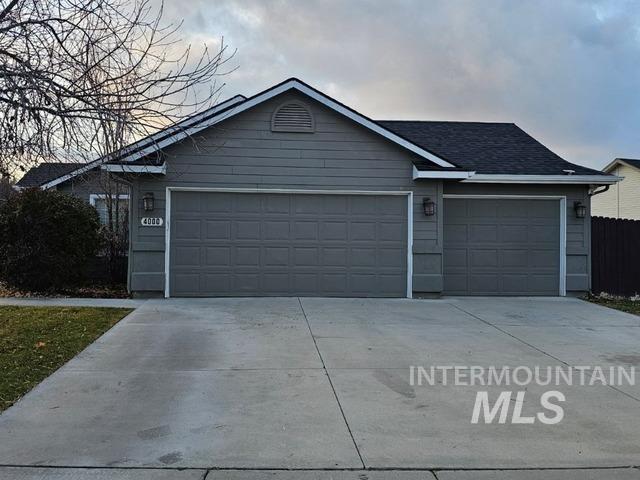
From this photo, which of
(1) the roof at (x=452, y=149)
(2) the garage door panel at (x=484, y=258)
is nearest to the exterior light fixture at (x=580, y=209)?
(1) the roof at (x=452, y=149)

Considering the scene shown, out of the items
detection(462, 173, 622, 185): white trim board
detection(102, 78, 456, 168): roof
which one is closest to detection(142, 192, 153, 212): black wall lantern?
detection(102, 78, 456, 168): roof

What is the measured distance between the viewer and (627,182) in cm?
2738

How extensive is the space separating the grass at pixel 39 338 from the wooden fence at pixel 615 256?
1076 cm

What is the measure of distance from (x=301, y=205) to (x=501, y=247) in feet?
15.5

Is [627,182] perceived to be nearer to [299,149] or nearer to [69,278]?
[299,149]

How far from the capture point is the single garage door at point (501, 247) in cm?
1270

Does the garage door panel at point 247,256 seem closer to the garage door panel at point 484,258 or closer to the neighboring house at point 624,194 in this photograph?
the garage door panel at point 484,258

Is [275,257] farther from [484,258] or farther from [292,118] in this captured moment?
[484,258]

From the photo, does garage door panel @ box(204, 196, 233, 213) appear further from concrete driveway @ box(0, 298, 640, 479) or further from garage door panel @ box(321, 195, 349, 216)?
concrete driveway @ box(0, 298, 640, 479)

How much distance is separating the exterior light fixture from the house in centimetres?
67

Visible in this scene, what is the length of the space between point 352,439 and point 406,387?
5.06 ft

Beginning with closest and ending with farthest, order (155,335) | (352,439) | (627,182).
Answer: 1. (352,439)
2. (155,335)
3. (627,182)

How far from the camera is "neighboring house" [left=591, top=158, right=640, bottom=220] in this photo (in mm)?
26734

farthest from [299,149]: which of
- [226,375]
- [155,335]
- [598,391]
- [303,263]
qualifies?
[598,391]
